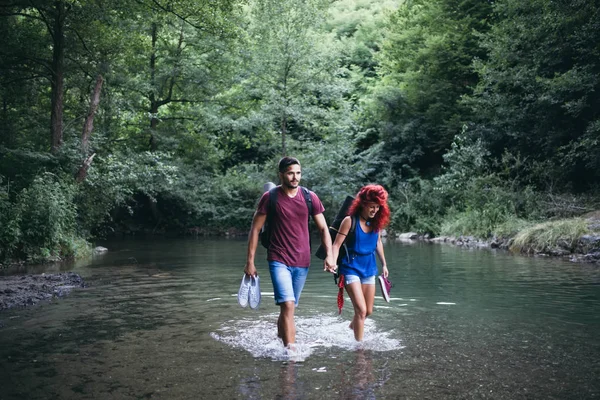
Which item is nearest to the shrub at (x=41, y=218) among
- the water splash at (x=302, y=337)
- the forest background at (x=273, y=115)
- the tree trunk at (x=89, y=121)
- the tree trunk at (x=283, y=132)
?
the forest background at (x=273, y=115)

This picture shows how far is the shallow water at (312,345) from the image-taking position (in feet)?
16.3

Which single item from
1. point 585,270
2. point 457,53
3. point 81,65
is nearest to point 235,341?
point 585,270

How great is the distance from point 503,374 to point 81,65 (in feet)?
68.1

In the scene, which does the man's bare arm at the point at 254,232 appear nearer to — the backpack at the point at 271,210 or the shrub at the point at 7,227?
the backpack at the point at 271,210

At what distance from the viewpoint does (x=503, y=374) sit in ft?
17.5

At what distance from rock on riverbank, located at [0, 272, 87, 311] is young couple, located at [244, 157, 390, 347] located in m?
4.79

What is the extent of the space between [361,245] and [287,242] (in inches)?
36.7

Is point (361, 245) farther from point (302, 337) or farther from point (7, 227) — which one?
point (7, 227)

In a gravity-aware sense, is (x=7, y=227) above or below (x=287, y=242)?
above

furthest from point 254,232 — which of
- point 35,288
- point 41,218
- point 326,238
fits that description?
point 41,218

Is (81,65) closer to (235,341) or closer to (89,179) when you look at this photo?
(89,179)

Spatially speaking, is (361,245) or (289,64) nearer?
(361,245)

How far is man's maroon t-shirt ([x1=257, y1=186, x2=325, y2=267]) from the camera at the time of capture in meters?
6.41

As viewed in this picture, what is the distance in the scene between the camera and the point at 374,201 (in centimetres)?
673
